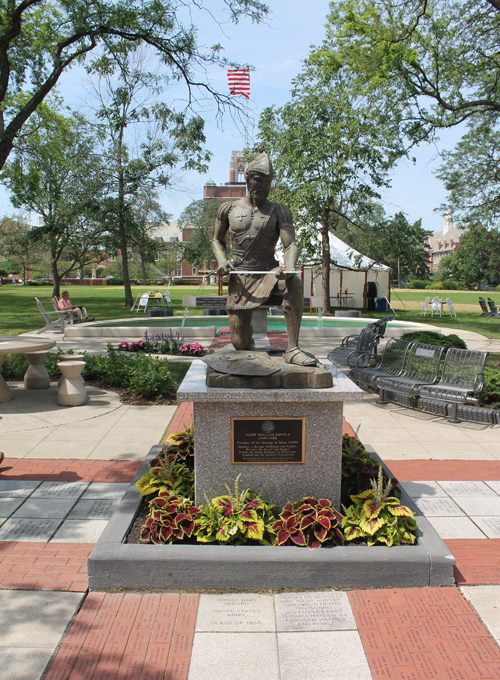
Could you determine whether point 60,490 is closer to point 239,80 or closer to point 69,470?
point 69,470

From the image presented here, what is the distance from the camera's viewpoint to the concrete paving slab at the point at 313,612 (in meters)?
3.08

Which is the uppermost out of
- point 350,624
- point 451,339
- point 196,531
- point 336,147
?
point 336,147

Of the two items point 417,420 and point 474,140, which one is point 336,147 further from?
point 417,420

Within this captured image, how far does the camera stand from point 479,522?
4332 millimetres

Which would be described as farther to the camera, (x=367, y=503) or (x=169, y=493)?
(x=169, y=493)

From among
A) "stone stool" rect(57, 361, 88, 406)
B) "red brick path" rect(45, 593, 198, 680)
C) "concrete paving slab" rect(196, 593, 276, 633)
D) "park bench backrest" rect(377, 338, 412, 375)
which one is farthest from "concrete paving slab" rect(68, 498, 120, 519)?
"park bench backrest" rect(377, 338, 412, 375)

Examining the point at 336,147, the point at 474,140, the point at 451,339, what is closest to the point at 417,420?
the point at 451,339

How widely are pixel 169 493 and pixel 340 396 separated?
62.1 inches

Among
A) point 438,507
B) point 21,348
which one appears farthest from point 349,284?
point 438,507

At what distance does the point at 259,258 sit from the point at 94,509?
2629mm

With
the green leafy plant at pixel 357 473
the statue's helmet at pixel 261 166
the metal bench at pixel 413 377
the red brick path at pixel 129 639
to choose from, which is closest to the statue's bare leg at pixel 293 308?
the statue's helmet at pixel 261 166

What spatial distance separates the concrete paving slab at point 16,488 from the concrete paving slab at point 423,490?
358cm

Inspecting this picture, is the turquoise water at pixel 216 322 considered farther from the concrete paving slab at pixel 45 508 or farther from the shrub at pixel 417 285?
the shrub at pixel 417 285

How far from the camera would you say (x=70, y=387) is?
26.0ft
